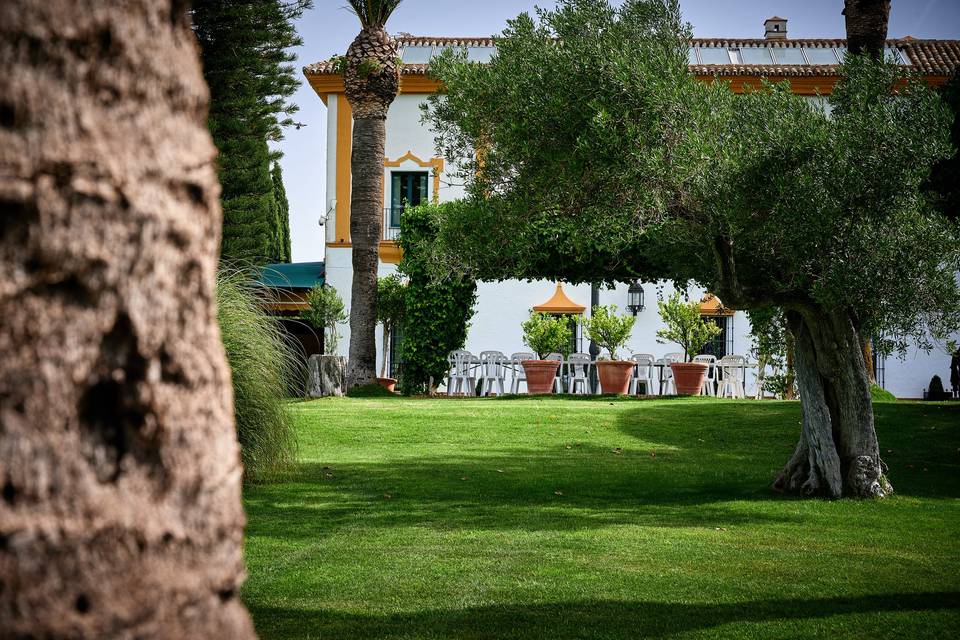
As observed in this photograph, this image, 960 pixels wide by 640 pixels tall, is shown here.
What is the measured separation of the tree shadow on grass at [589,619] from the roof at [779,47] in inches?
898

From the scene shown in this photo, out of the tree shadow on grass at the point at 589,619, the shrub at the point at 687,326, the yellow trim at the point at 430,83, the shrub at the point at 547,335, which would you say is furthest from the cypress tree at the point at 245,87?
the tree shadow on grass at the point at 589,619

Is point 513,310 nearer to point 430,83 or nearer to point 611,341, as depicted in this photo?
point 611,341

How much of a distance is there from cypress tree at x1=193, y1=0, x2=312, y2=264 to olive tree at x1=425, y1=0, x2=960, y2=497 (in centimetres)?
1491

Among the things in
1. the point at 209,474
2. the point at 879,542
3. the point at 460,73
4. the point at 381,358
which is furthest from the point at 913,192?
the point at 381,358

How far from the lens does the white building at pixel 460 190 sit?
24.8 m

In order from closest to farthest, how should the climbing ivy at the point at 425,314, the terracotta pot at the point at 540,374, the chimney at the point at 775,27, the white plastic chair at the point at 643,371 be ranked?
the terracotta pot at the point at 540,374, the climbing ivy at the point at 425,314, the white plastic chair at the point at 643,371, the chimney at the point at 775,27

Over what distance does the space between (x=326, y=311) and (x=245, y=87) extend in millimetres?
6056

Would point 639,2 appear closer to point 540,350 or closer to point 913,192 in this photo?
point 913,192

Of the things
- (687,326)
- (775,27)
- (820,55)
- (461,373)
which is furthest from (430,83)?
(775,27)

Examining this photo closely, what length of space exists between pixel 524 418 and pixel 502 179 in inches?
212

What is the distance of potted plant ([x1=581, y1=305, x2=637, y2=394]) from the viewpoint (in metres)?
18.4

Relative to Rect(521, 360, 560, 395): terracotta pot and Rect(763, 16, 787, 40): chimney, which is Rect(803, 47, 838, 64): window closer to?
Rect(763, 16, 787, 40): chimney

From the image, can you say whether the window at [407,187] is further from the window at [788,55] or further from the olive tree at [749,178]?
the olive tree at [749,178]

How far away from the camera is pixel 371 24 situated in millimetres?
18641
